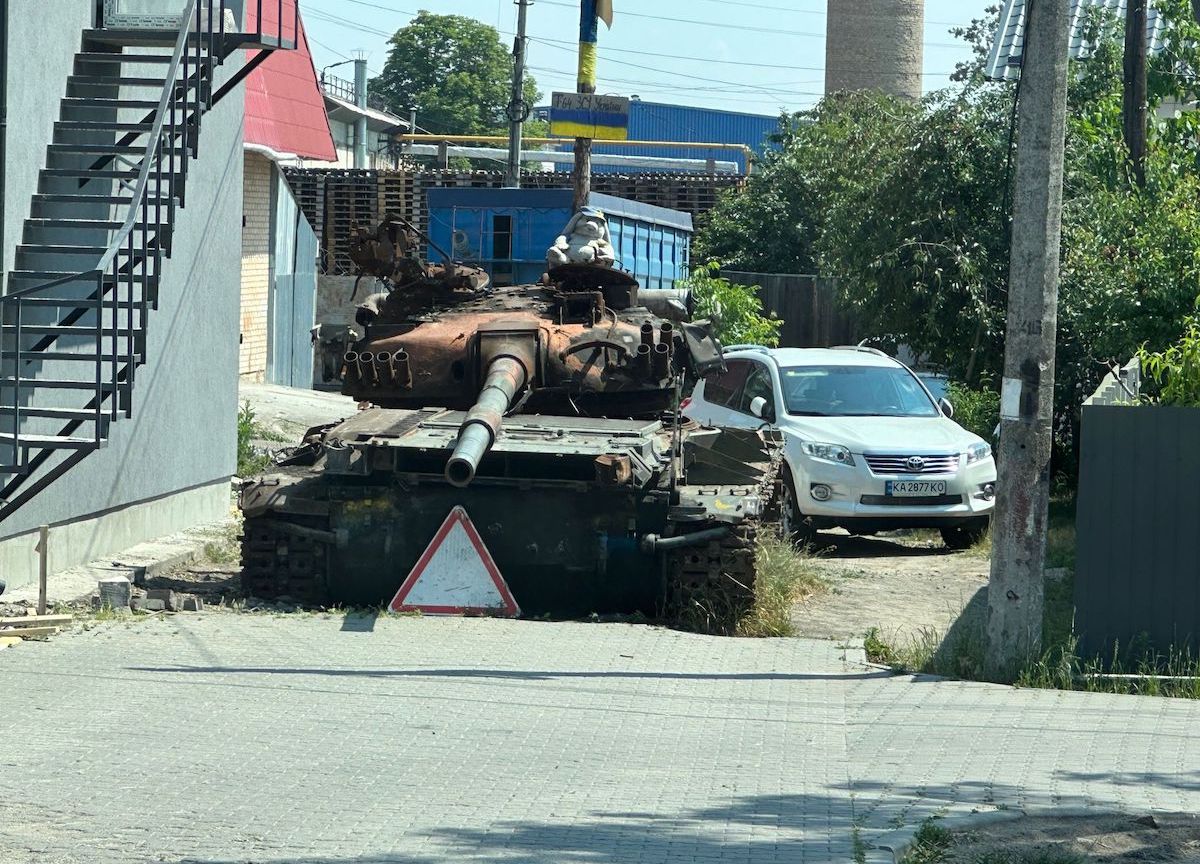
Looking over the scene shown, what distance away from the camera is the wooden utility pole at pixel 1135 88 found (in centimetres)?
1964

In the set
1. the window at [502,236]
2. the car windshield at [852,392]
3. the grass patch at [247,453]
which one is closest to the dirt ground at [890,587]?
the car windshield at [852,392]

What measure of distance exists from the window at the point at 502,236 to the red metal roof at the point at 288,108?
9.57 ft

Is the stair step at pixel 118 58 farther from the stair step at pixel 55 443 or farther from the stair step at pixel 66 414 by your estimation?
the stair step at pixel 55 443

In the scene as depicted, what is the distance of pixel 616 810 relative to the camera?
247 inches

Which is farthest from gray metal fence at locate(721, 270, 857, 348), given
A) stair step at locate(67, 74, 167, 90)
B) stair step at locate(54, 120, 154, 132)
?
stair step at locate(54, 120, 154, 132)

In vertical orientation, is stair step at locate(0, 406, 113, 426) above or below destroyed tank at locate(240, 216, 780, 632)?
above

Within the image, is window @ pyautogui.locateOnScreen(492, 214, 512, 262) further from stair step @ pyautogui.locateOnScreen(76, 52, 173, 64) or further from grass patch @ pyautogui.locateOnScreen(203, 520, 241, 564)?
stair step @ pyautogui.locateOnScreen(76, 52, 173, 64)

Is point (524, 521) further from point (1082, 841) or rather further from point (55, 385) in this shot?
point (1082, 841)

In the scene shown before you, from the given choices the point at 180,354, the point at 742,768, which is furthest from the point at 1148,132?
the point at 742,768

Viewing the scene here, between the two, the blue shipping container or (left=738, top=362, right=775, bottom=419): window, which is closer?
(left=738, top=362, right=775, bottom=419): window

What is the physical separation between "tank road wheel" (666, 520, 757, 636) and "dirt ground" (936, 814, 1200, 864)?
14.0 ft

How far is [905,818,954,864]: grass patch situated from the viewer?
570 centimetres

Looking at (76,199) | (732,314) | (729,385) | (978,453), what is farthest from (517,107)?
(76,199)

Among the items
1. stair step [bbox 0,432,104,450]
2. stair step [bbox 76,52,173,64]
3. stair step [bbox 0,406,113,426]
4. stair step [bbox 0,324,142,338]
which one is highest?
stair step [bbox 76,52,173,64]
